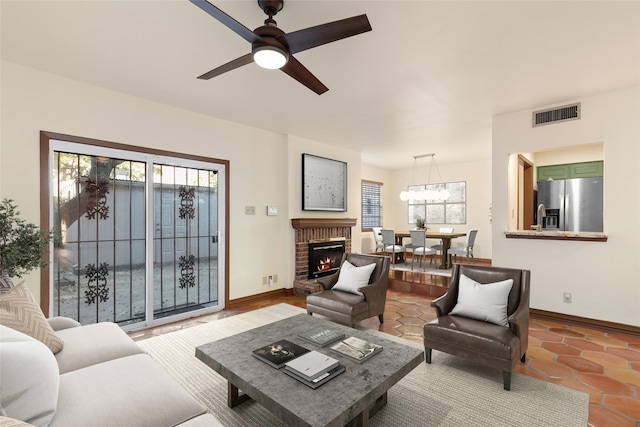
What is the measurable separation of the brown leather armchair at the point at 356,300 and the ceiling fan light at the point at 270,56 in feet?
7.85

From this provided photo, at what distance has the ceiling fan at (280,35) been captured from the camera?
5.26 feet

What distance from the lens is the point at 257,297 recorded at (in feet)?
15.5

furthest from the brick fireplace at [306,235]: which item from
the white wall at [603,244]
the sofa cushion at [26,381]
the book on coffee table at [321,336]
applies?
the sofa cushion at [26,381]

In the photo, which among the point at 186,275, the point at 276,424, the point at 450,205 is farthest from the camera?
the point at 450,205

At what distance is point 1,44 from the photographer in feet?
8.05

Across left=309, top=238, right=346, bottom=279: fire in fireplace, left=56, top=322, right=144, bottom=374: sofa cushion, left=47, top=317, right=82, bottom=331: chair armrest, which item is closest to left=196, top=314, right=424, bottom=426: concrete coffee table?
left=56, top=322, right=144, bottom=374: sofa cushion

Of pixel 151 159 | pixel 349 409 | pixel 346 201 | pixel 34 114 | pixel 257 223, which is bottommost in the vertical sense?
pixel 349 409

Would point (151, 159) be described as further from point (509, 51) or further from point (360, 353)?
point (509, 51)

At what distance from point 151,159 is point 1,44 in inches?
59.1

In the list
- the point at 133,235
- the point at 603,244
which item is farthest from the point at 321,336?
the point at 603,244

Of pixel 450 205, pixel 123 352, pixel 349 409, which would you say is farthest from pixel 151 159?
pixel 450 205

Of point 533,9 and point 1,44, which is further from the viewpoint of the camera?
point 1,44

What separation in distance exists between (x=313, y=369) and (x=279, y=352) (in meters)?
0.32

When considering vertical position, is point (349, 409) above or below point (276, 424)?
above
